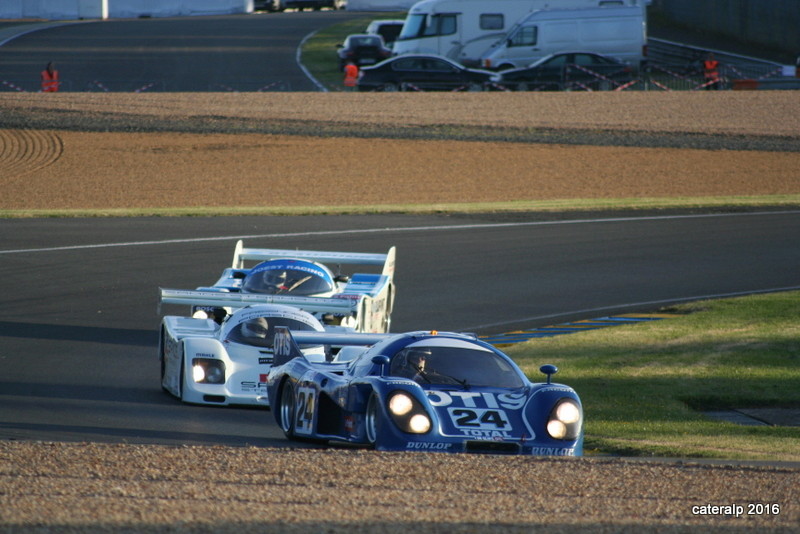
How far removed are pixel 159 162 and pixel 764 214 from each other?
1763 centimetres

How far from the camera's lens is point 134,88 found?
1813 inches

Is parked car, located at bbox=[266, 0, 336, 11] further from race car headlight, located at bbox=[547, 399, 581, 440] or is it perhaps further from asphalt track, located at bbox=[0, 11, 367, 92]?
race car headlight, located at bbox=[547, 399, 581, 440]

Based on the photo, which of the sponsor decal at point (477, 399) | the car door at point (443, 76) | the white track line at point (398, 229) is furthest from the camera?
the car door at point (443, 76)

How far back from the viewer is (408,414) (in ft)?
31.0

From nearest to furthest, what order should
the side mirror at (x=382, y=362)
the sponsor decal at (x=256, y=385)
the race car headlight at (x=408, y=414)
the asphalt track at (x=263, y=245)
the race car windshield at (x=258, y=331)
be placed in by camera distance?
the race car headlight at (x=408, y=414) < the side mirror at (x=382, y=362) < the asphalt track at (x=263, y=245) < the sponsor decal at (x=256, y=385) < the race car windshield at (x=258, y=331)

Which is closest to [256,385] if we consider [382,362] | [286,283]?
[382,362]

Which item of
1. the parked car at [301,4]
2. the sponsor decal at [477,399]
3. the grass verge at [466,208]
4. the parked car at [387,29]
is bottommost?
the grass verge at [466,208]

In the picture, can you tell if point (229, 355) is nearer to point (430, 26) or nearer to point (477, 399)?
point (477, 399)

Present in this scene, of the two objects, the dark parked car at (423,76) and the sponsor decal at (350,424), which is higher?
the dark parked car at (423,76)

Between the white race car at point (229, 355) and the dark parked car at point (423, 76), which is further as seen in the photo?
the dark parked car at point (423, 76)

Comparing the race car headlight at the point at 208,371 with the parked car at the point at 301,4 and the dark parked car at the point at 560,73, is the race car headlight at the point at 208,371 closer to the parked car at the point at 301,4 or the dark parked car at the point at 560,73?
the dark parked car at the point at 560,73

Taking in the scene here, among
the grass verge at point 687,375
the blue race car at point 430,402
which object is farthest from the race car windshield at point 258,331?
the grass verge at point 687,375

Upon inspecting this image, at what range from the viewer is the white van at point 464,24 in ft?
156

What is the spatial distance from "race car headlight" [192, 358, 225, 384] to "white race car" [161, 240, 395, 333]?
161cm
